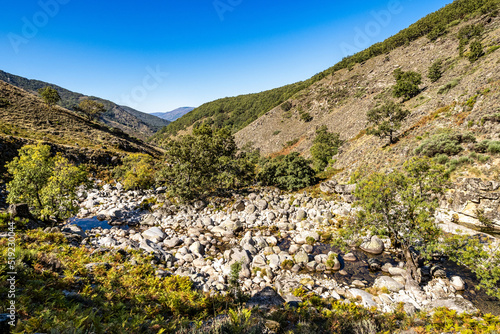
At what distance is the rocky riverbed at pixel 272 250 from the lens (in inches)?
465

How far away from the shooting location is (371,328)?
308 inches

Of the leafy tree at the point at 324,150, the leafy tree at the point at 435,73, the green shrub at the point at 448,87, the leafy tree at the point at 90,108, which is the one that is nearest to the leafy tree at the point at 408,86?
the leafy tree at the point at 435,73

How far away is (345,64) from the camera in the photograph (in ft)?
338

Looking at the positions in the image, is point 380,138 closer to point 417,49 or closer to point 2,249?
point 2,249

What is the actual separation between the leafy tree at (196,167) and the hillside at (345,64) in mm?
2981

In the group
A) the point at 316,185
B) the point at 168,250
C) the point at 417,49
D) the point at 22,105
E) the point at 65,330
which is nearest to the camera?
the point at 65,330

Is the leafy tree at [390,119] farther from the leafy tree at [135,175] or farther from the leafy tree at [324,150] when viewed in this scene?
the leafy tree at [135,175]

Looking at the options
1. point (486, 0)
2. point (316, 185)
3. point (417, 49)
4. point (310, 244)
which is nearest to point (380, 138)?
point (316, 185)

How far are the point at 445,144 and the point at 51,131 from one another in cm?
7662

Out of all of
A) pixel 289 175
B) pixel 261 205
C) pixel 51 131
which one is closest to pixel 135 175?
pixel 261 205

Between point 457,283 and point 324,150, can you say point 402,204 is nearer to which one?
point 457,283

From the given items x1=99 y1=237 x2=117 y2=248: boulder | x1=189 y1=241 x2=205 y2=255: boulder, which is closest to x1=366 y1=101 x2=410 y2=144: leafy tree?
x1=189 y1=241 x2=205 y2=255: boulder

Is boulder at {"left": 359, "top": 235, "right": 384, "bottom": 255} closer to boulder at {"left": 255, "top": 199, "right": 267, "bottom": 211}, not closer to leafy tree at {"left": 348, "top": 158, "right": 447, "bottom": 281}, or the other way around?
leafy tree at {"left": 348, "top": 158, "right": 447, "bottom": 281}

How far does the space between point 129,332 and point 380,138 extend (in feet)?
137
